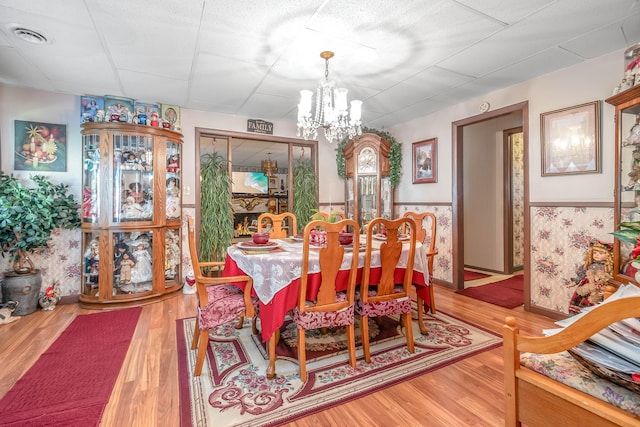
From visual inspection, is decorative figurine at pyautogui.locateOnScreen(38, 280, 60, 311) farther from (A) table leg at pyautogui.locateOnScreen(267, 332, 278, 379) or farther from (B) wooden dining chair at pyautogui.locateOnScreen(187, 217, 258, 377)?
(A) table leg at pyautogui.locateOnScreen(267, 332, 278, 379)

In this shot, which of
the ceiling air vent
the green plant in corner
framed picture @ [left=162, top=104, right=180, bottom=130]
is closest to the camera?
the ceiling air vent

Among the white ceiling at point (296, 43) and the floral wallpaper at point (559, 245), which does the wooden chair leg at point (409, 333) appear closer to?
the floral wallpaper at point (559, 245)

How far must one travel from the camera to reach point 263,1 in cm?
186

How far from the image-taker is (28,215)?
289 centimetres

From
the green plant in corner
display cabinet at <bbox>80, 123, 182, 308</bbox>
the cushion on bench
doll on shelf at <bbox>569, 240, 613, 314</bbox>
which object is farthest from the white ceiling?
the cushion on bench

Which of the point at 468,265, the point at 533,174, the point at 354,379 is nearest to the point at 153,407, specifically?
the point at 354,379

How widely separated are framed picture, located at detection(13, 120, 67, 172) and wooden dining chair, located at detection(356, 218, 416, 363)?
3.65m

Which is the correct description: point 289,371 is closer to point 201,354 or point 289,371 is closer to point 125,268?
point 201,354

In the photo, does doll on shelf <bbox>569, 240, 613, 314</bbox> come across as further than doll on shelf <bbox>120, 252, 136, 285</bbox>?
No

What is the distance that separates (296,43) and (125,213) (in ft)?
8.80

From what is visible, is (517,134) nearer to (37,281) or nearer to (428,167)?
(428,167)

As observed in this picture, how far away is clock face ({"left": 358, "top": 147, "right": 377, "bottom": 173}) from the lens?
460 centimetres

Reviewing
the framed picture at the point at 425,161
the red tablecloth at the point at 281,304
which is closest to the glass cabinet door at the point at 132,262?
the red tablecloth at the point at 281,304

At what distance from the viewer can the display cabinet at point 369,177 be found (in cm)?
455
